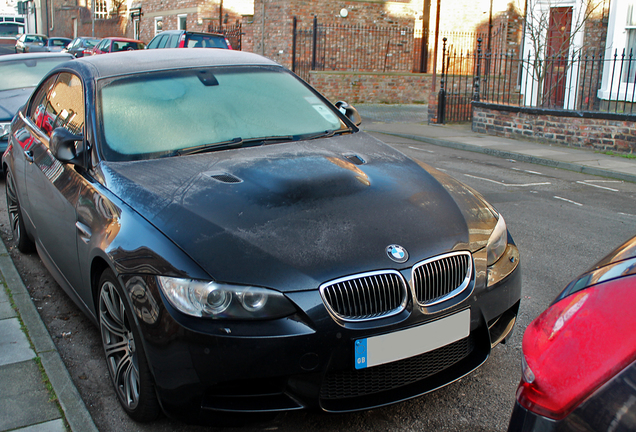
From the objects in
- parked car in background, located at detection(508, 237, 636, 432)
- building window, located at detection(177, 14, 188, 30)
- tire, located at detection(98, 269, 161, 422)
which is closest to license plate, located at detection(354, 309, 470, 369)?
parked car in background, located at detection(508, 237, 636, 432)

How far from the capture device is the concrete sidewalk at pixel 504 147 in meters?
10.3

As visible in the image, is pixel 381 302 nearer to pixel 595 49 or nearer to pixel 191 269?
pixel 191 269

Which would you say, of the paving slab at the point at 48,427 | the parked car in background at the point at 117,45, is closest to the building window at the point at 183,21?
the parked car in background at the point at 117,45

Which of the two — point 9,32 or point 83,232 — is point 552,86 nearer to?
point 83,232

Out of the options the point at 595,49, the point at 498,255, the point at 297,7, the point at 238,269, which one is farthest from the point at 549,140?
the point at 297,7

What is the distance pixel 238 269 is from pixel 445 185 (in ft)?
4.53

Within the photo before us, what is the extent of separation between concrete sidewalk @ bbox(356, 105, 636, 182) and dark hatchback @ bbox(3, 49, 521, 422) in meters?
7.73

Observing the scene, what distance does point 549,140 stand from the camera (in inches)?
516

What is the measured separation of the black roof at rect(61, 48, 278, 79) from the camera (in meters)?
3.88

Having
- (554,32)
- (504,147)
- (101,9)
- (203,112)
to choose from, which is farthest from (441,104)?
(101,9)

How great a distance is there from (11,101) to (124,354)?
6.96 m

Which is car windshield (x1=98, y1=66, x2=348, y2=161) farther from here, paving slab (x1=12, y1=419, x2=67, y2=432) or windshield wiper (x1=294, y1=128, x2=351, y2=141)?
paving slab (x1=12, y1=419, x2=67, y2=432)

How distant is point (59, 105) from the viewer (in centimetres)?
419

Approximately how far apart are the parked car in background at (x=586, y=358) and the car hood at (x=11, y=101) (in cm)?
820
